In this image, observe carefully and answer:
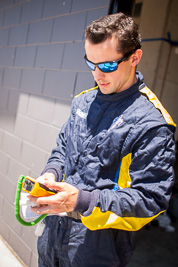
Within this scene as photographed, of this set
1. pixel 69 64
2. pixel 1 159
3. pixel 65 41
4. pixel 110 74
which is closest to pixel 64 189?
pixel 110 74

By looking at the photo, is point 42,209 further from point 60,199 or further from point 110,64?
point 110,64

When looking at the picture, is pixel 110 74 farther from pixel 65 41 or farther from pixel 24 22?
pixel 24 22

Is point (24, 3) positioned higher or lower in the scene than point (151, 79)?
higher

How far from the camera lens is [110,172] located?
1225 millimetres

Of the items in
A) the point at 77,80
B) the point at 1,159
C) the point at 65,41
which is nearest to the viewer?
the point at 77,80

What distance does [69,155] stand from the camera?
139 centimetres

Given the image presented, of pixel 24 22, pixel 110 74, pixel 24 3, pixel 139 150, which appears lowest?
pixel 139 150

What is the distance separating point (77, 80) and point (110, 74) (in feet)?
2.68

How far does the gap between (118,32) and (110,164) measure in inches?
23.7

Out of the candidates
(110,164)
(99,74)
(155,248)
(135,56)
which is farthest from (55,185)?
(155,248)

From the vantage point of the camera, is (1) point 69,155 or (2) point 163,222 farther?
(2) point 163,222

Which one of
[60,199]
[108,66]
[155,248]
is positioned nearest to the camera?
[60,199]

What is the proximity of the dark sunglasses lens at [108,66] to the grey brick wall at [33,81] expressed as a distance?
0.66 m

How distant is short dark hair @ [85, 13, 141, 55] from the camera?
114 centimetres
